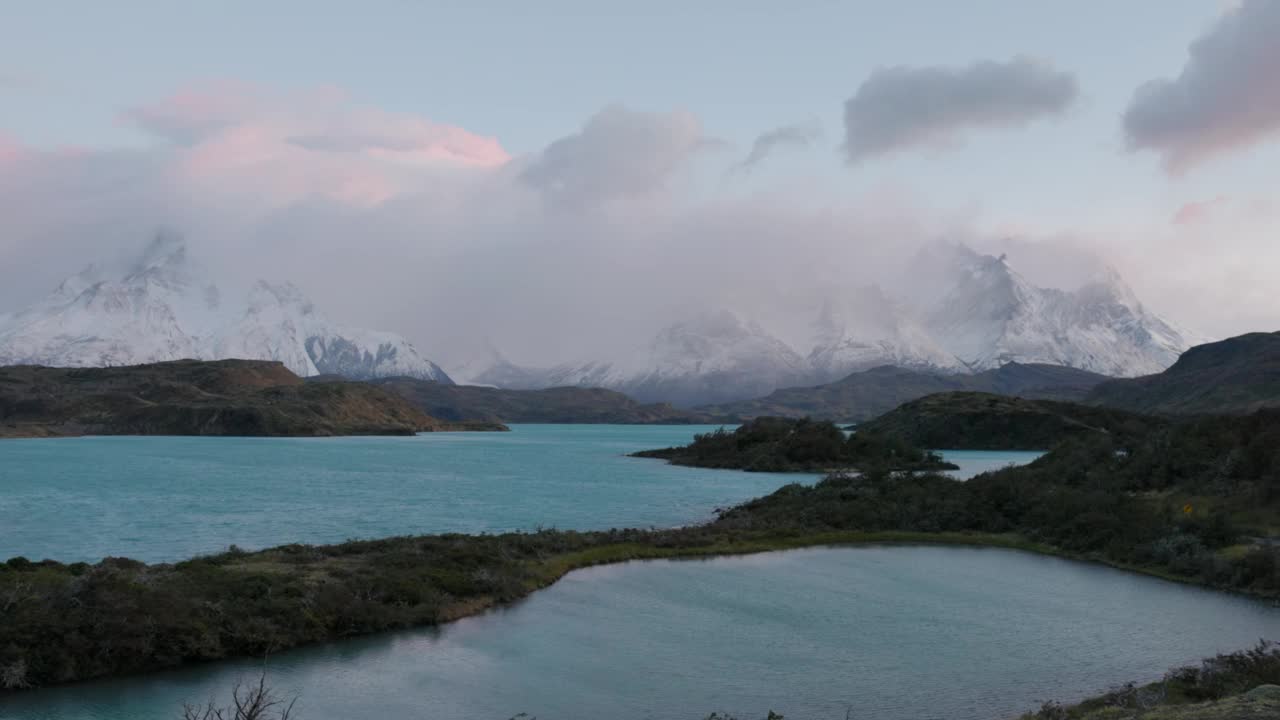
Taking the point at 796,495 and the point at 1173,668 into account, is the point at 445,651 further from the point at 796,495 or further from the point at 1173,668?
the point at 796,495

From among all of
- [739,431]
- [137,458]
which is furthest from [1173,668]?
[137,458]

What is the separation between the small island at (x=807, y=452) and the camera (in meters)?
149

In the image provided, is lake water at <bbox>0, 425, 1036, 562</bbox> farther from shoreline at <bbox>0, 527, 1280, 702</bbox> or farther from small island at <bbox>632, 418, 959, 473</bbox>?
shoreline at <bbox>0, 527, 1280, 702</bbox>

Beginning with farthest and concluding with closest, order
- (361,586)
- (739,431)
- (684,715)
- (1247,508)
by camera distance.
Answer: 1. (739,431)
2. (1247,508)
3. (361,586)
4. (684,715)

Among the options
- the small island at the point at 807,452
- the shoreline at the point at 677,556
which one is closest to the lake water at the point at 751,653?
the shoreline at the point at 677,556

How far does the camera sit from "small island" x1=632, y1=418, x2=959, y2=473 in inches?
5871

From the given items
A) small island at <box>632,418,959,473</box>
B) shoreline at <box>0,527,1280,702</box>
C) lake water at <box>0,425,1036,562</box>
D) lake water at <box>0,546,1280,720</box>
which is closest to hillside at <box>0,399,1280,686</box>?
shoreline at <box>0,527,1280,702</box>

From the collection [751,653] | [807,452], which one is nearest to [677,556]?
[751,653]

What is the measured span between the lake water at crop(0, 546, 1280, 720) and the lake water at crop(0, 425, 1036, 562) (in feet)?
94.3

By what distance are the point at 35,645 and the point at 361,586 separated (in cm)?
1248

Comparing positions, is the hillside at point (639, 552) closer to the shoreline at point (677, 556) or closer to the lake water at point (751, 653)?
the shoreline at point (677, 556)

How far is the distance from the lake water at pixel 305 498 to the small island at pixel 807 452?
7949 millimetres

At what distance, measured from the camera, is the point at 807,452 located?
15638 centimetres

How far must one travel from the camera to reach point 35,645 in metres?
29.9
